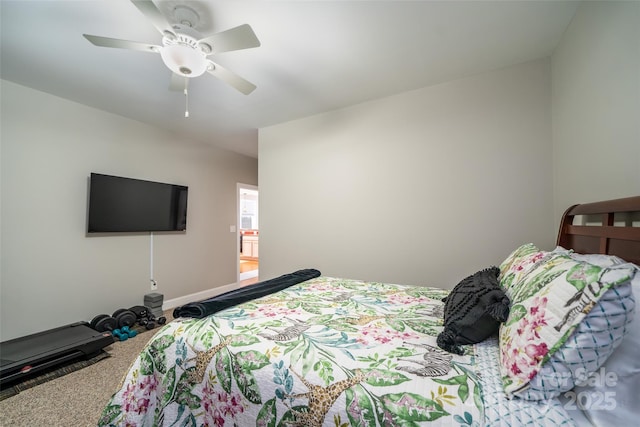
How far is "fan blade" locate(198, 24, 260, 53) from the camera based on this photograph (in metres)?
1.52

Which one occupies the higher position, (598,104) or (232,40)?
(232,40)

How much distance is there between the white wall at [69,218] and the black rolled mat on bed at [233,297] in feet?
8.06

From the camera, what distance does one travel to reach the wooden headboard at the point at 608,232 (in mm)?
1088

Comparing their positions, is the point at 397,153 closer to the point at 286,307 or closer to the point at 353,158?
the point at 353,158

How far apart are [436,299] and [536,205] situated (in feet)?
4.40

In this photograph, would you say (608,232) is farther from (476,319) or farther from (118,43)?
(118,43)

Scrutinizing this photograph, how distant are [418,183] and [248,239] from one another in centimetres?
704

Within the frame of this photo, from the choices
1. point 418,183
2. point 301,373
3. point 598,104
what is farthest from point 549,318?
point 418,183

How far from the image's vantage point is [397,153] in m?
2.88

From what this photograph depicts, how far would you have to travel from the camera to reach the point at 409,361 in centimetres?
98

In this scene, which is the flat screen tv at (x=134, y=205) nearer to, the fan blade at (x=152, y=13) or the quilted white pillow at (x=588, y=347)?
the fan blade at (x=152, y=13)

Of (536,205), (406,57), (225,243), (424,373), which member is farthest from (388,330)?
(225,243)

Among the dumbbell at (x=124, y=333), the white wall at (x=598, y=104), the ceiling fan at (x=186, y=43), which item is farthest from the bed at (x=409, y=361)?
the dumbbell at (x=124, y=333)

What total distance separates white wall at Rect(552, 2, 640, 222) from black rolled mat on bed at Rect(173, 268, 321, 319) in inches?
81.7
